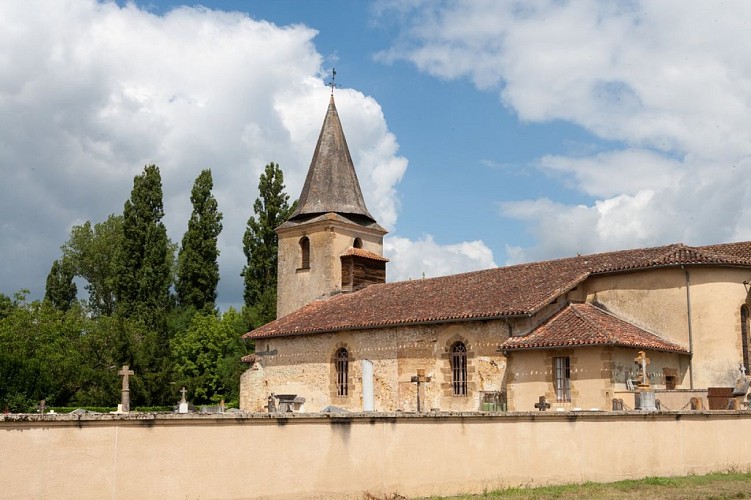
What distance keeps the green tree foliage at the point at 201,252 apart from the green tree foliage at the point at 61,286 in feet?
46.7

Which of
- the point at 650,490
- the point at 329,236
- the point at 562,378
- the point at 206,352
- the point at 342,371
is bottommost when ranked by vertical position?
the point at 650,490

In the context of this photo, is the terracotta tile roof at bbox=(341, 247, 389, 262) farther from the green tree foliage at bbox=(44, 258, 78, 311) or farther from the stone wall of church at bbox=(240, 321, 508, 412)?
the green tree foliage at bbox=(44, 258, 78, 311)

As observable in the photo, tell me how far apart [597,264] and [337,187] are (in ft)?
50.4

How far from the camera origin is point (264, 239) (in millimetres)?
52250

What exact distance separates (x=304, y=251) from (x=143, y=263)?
652 inches

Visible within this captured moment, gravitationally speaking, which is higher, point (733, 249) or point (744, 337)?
point (733, 249)

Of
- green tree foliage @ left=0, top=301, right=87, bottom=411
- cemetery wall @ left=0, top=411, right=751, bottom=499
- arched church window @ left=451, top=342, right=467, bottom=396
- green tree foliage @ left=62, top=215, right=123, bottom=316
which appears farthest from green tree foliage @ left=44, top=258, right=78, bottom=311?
cemetery wall @ left=0, top=411, right=751, bottom=499

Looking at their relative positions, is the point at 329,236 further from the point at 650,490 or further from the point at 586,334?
the point at 650,490

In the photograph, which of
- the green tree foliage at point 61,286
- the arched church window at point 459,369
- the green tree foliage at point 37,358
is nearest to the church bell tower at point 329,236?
the arched church window at point 459,369

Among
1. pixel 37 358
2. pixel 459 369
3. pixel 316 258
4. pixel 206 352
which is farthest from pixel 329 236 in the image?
pixel 206 352

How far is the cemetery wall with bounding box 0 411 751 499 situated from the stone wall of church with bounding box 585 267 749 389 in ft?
27.4

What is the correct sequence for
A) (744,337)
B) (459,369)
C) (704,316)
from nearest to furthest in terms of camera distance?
(744,337) → (704,316) → (459,369)

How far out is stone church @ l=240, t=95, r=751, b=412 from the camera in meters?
25.6

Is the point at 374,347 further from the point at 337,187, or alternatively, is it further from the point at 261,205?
the point at 261,205
